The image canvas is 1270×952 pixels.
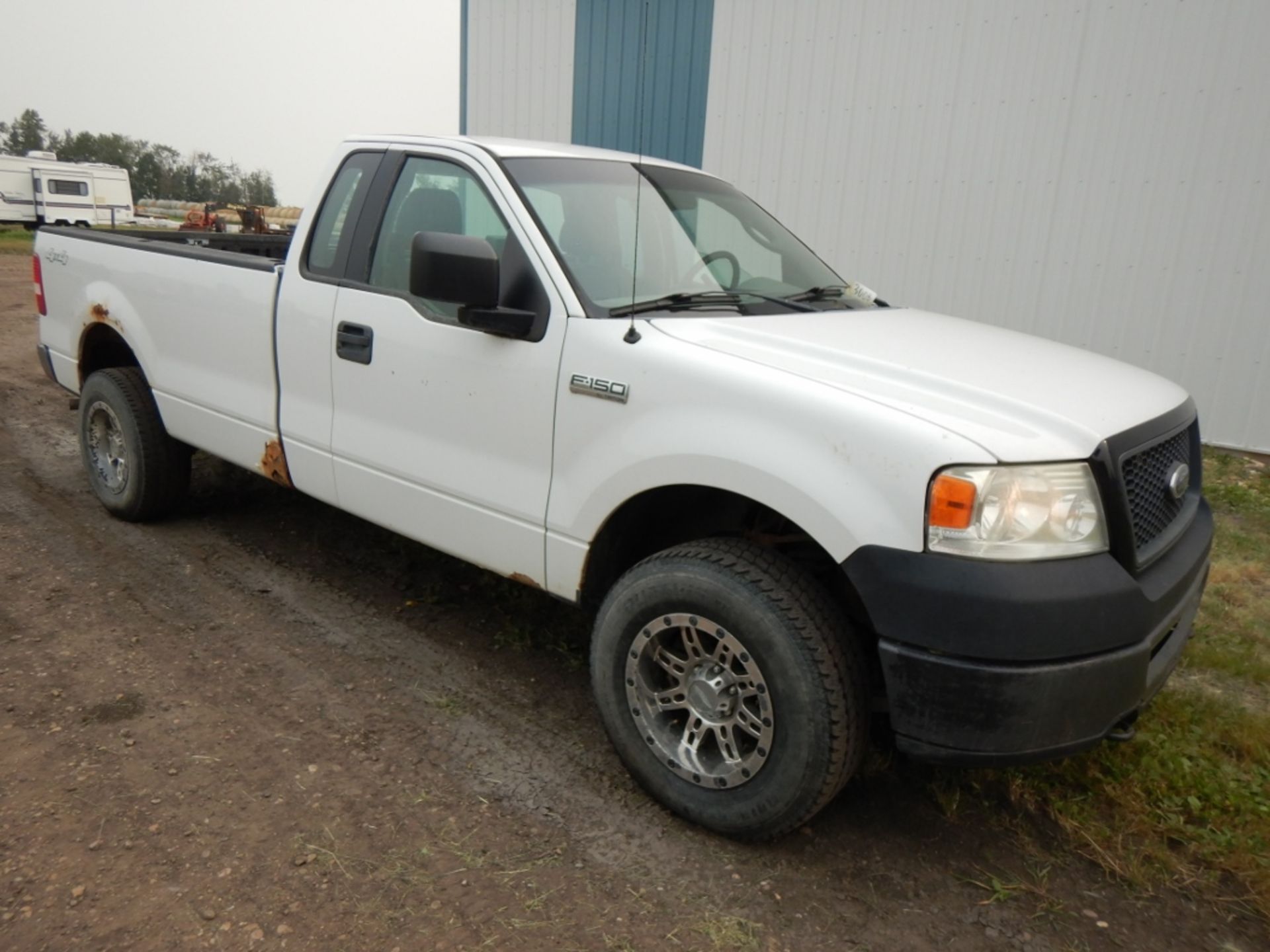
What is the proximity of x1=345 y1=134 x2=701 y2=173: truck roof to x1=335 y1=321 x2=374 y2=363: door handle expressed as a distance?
0.78m

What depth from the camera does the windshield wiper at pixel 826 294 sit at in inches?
148

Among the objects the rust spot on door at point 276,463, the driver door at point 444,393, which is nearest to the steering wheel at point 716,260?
the driver door at point 444,393

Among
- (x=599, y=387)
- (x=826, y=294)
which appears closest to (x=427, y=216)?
(x=599, y=387)

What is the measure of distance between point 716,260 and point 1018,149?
18.6ft

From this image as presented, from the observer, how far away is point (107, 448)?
531cm

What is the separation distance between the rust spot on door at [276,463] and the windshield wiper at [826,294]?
7.38 feet

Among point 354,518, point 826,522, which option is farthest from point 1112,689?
point 354,518

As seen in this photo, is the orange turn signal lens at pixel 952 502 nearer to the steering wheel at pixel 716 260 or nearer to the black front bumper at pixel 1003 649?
the black front bumper at pixel 1003 649

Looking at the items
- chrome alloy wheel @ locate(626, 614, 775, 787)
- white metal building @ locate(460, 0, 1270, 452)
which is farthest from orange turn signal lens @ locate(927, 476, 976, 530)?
white metal building @ locate(460, 0, 1270, 452)

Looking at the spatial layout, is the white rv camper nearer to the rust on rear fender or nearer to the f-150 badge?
the rust on rear fender

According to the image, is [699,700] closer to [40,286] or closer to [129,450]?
[129,450]

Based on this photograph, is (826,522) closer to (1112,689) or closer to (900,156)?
(1112,689)

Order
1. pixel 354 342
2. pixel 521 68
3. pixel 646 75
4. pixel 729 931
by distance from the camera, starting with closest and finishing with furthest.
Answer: pixel 729 931
pixel 354 342
pixel 646 75
pixel 521 68

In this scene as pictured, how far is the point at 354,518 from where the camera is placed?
562cm
